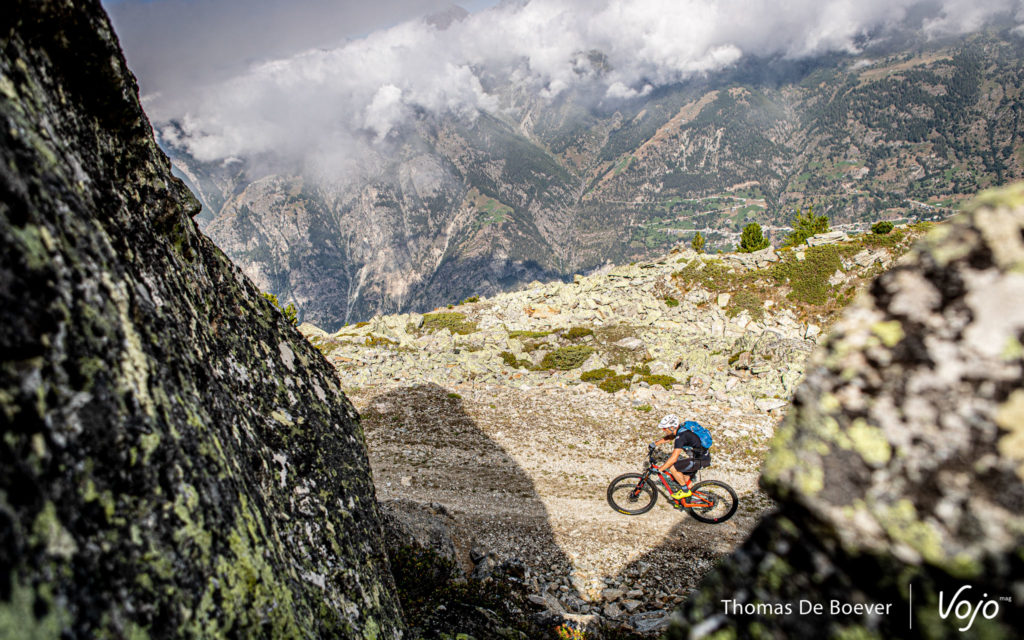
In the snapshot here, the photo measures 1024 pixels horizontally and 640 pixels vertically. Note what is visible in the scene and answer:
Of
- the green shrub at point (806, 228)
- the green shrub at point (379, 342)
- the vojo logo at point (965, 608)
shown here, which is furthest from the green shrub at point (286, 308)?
the green shrub at point (806, 228)

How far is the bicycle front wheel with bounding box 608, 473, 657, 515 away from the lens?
1482 centimetres

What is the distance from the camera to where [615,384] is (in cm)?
2797

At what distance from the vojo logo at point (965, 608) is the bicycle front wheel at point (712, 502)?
13.2 metres

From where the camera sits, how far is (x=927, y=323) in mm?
2328

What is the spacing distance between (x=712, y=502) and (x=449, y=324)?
132 feet

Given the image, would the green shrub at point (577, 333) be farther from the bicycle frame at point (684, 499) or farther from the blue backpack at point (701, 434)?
the blue backpack at point (701, 434)

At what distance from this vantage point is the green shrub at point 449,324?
4959cm

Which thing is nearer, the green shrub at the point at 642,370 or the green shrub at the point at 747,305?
the green shrub at the point at 642,370

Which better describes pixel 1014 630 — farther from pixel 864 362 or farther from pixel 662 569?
pixel 662 569

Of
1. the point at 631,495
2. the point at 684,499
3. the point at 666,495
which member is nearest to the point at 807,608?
the point at 684,499

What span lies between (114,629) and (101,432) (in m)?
1.25

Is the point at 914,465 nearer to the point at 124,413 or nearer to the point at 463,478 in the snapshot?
the point at 124,413

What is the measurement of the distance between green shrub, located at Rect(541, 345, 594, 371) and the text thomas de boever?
31262 mm

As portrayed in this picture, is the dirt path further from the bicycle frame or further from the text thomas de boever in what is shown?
the text thomas de boever
